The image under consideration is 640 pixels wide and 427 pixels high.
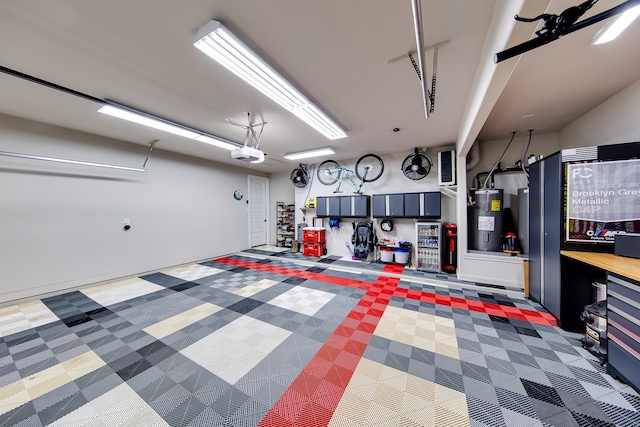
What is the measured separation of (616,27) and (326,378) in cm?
370

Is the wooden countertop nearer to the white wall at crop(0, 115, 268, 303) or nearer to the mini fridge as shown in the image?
the mini fridge

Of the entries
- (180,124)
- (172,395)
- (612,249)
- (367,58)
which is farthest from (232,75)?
(612,249)

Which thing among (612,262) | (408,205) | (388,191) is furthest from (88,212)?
(612,262)

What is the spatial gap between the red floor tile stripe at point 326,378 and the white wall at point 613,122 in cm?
371

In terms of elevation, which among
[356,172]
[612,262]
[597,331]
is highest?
[356,172]

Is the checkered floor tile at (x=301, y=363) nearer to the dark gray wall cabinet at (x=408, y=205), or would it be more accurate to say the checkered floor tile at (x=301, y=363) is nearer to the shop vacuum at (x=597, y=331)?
the shop vacuum at (x=597, y=331)

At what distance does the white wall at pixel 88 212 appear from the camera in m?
3.27

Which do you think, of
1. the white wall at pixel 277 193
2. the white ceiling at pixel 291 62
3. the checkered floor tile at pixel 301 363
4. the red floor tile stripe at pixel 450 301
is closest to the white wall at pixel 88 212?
the white ceiling at pixel 291 62

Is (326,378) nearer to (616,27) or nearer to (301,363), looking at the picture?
(301,363)

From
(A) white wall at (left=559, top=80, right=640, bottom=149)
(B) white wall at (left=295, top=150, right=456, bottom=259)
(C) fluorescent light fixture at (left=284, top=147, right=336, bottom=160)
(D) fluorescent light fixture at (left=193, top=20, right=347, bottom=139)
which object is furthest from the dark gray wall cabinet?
(D) fluorescent light fixture at (left=193, top=20, right=347, bottom=139)

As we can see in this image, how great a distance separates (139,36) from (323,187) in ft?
16.5

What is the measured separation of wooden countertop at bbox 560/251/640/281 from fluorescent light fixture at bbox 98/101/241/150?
A: 5134 mm

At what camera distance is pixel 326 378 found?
5.90 ft

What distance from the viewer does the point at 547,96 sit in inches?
110
